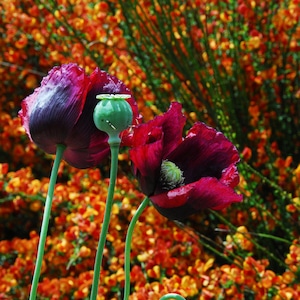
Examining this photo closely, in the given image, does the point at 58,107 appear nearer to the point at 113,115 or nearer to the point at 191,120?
the point at 113,115

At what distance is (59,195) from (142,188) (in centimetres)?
116

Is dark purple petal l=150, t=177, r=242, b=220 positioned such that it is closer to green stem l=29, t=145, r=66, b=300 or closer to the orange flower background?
green stem l=29, t=145, r=66, b=300

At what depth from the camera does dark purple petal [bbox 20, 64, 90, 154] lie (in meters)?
0.60

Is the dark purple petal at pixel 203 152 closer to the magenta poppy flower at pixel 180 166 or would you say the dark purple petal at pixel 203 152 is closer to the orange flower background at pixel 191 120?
the magenta poppy flower at pixel 180 166

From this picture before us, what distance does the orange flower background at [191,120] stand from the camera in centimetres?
141

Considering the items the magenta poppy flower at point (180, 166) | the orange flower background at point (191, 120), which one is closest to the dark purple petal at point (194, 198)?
the magenta poppy flower at point (180, 166)

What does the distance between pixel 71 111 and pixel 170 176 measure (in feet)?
0.34

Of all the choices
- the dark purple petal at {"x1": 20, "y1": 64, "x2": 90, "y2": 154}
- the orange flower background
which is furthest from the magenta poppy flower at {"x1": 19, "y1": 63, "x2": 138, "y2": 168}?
the orange flower background

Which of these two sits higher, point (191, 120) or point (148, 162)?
point (148, 162)

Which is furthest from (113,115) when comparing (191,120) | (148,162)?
(191,120)

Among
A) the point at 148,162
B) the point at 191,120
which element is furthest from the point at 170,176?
the point at 191,120

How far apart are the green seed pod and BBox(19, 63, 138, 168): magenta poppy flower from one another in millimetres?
58

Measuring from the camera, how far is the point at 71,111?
598mm

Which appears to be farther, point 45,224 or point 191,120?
point 191,120
